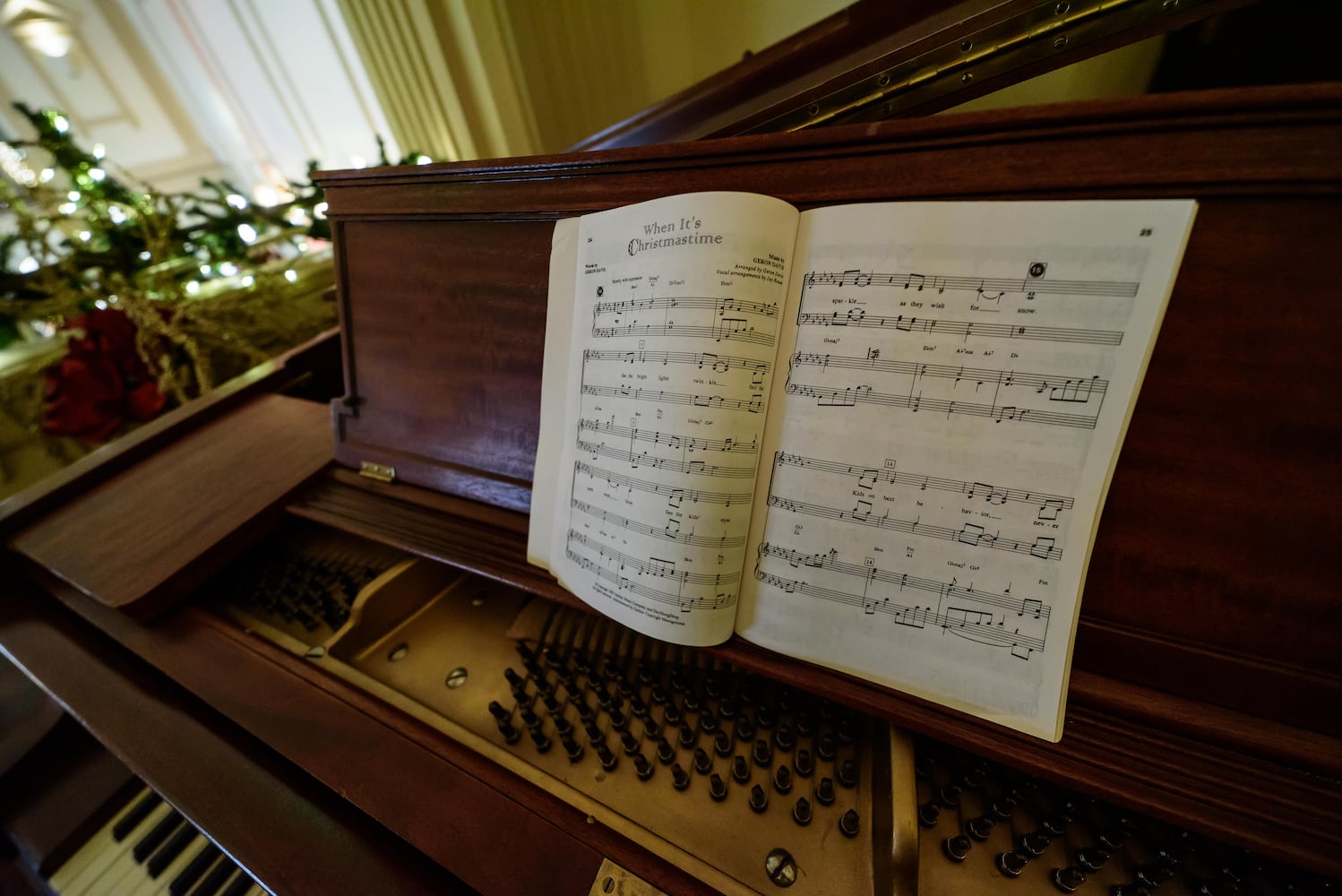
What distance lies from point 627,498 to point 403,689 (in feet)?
1.80

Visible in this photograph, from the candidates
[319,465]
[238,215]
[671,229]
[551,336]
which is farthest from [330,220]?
[238,215]

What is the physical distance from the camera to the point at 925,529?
52 centimetres

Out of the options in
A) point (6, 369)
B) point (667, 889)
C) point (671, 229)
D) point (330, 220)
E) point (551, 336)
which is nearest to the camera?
point (667, 889)

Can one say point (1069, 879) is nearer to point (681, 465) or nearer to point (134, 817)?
point (681, 465)

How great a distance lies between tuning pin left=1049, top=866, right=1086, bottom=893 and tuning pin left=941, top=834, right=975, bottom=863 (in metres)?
0.08

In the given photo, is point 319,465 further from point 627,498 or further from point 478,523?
point 627,498

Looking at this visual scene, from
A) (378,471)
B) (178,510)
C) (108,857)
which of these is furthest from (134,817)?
(378,471)

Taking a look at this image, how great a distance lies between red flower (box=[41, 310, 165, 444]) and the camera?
137 centimetres

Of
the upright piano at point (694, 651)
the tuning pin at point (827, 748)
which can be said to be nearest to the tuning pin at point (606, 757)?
the upright piano at point (694, 651)

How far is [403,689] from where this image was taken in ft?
2.63

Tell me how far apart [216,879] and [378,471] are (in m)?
0.71

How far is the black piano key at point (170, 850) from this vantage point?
0.82m

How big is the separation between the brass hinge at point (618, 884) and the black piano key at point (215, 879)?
763mm

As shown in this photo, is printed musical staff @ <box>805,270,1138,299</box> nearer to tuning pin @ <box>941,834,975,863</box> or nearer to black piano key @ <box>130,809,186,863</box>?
tuning pin @ <box>941,834,975,863</box>
